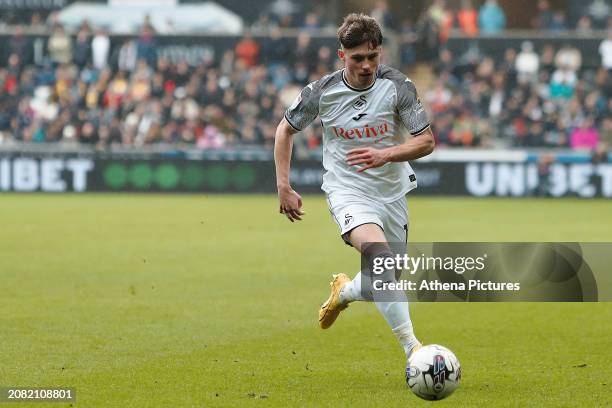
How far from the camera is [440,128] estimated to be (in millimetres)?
28016

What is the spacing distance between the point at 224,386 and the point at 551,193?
2040cm

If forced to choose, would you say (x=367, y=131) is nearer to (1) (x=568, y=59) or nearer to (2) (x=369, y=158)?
(2) (x=369, y=158)

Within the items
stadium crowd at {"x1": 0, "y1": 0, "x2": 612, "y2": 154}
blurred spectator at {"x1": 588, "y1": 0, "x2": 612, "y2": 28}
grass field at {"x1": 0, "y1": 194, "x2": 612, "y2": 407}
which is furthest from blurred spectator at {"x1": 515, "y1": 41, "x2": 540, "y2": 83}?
grass field at {"x1": 0, "y1": 194, "x2": 612, "y2": 407}

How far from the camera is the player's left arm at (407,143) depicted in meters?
7.04

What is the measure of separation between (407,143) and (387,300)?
0.94 meters

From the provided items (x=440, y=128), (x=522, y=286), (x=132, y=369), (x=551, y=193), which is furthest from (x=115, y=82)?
(x=132, y=369)

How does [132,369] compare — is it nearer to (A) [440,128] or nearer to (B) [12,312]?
(B) [12,312]

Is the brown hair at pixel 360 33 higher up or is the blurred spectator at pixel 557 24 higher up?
the brown hair at pixel 360 33

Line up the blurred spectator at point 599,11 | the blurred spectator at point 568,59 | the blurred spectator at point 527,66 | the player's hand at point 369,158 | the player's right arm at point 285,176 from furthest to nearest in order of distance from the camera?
1. the blurred spectator at point 599,11
2. the blurred spectator at point 527,66
3. the blurred spectator at point 568,59
4. the player's right arm at point 285,176
5. the player's hand at point 369,158

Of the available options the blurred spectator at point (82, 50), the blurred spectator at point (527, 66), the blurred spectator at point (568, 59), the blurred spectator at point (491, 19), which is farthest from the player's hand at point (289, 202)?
the blurred spectator at point (491, 19)

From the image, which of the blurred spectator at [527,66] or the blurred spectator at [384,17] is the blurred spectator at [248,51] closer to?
the blurred spectator at [384,17]

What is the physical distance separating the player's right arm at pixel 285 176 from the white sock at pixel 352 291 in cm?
53

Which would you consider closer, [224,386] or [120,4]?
[224,386]

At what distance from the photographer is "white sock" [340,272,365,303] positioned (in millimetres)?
7520
